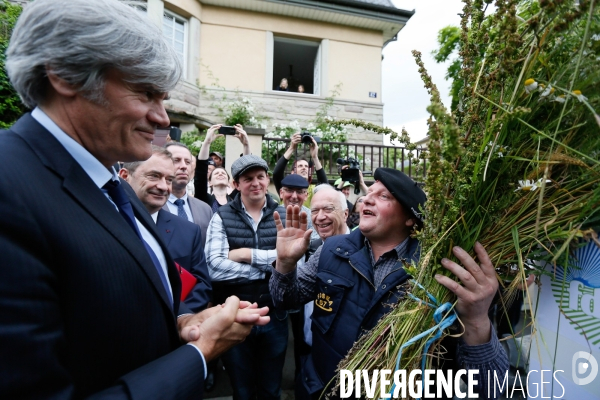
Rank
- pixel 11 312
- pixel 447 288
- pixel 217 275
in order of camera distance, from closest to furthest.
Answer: pixel 11 312, pixel 447 288, pixel 217 275

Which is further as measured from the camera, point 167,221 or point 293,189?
point 293,189

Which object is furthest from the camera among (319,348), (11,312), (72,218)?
(319,348)

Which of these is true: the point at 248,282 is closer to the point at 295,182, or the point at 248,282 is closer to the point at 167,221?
the point at 167,221

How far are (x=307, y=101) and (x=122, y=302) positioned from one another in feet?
34.2

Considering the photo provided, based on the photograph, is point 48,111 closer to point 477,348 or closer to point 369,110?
point 477,348

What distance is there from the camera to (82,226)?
95cm

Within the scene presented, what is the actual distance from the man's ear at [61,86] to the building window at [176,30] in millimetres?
9612

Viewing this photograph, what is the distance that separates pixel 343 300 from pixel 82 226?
4.54 feet

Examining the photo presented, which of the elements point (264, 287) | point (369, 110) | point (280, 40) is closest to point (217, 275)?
point (264, 287)

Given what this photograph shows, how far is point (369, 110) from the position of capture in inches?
441

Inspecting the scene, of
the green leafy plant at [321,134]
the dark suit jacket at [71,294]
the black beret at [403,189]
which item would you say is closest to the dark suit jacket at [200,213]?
the black beret at [403,189]

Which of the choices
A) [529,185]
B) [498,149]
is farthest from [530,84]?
[529,185]

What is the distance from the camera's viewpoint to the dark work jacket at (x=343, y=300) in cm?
181

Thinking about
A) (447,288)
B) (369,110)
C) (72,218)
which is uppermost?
(369,110)
